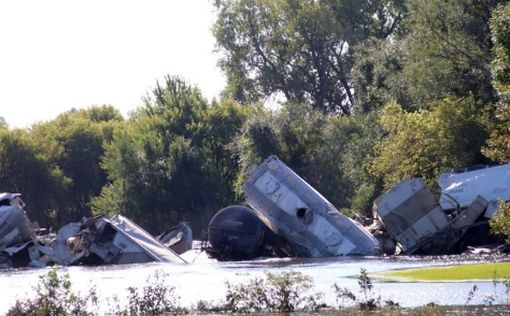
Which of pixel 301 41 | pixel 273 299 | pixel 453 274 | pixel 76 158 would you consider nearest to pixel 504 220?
pixel 273 299

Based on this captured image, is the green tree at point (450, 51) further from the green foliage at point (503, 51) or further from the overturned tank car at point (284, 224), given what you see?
the green foliage at point (503, 51)

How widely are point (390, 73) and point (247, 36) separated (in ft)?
103

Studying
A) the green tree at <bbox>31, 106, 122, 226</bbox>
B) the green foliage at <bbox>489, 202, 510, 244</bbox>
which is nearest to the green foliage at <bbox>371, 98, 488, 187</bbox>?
the green foliage at <bbox>489, 202, 510, 244</bbox>

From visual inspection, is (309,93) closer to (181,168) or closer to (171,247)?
(181,168)

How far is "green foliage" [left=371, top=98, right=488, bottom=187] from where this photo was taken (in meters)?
58.0

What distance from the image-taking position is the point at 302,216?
55.0 m

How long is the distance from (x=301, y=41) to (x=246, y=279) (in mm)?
63365

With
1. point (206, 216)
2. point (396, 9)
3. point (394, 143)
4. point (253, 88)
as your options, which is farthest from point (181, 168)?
point (394, 143)

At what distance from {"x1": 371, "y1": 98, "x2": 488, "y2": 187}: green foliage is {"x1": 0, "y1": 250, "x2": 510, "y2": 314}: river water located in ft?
28.7

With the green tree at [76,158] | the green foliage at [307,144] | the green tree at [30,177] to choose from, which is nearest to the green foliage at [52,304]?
the green foliage at [307,144]

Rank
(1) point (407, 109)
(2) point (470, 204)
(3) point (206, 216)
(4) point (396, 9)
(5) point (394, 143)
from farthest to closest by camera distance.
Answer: (4) point (396, 9) → (3) point (206, 216) → (1) point (407, 109) → (5) point (394, 143) → (2) point (470, 204)

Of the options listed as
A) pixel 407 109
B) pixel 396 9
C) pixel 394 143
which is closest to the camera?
pixel 394 143

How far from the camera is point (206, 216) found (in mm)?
89438

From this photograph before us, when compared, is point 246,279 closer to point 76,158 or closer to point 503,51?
point 503,51
